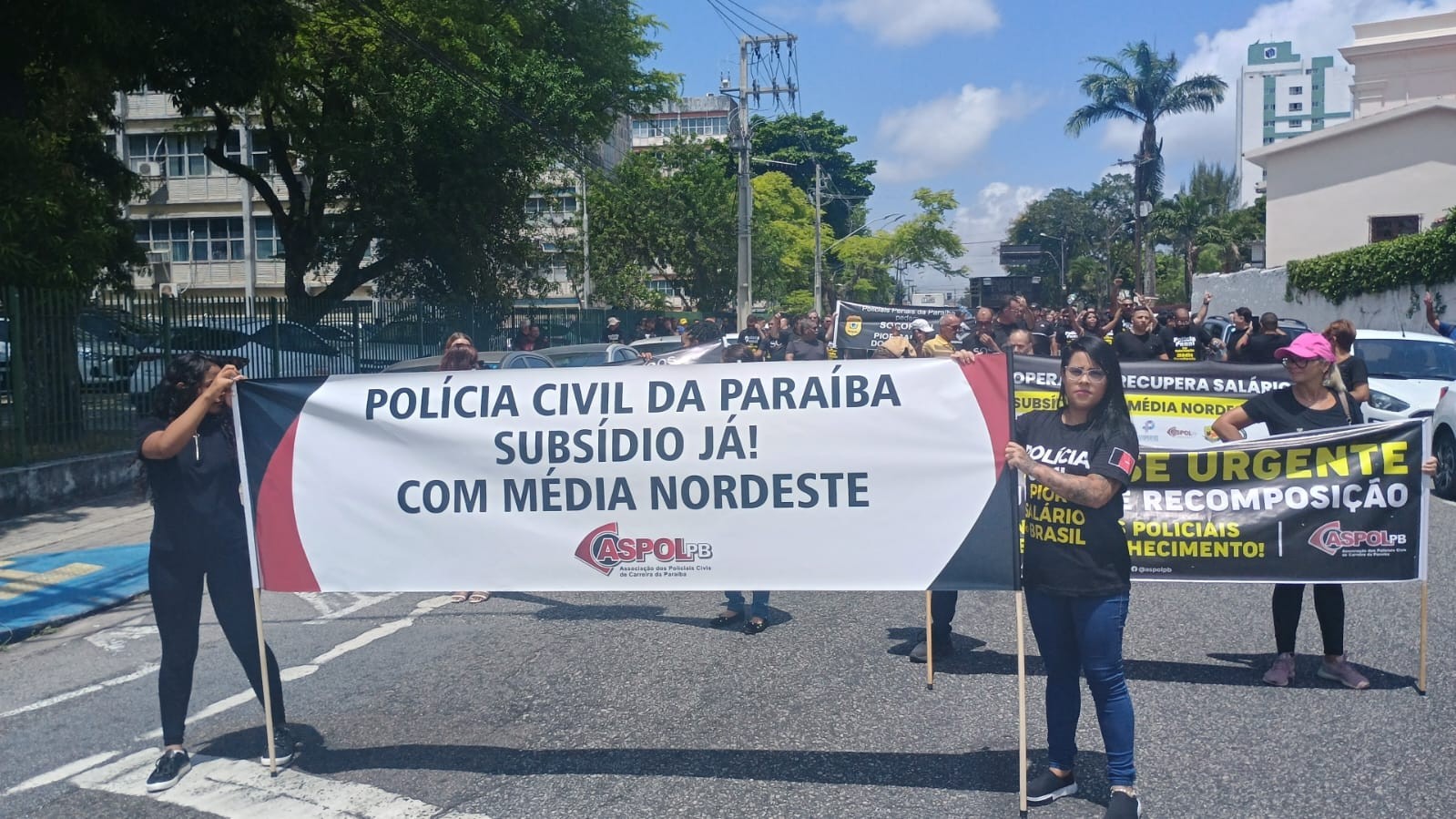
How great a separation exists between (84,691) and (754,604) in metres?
3.76

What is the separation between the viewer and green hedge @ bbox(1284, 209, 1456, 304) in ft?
88.9

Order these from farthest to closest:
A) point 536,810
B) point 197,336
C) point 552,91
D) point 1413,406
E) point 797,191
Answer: point 797,191
point 552,91
point 197,336
point 1413,406
point 536,810

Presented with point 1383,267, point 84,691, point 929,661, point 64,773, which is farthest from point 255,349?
point 1383,267

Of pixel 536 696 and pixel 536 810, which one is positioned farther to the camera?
pixel 536 696

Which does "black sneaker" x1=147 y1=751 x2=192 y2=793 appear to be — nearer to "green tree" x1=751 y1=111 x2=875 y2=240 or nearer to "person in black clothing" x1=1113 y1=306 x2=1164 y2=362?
"person in black clothing" x1=1113 y1=306 x2=1164 y2=362

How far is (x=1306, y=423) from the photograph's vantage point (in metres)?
6.48

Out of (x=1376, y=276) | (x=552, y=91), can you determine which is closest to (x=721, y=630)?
(x=552, y=91)

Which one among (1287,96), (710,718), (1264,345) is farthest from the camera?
(1287,96)

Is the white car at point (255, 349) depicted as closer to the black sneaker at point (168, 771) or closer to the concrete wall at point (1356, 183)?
the black sneaker at point (168, 771)

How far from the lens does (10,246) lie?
13.0 meters

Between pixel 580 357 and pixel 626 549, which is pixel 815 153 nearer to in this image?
pixel 580 357

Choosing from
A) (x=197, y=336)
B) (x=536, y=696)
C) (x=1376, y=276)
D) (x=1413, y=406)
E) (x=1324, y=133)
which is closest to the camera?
(x=536, y=696)

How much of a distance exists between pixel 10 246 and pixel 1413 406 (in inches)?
577

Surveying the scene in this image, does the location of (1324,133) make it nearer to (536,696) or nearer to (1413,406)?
(1413,406)
